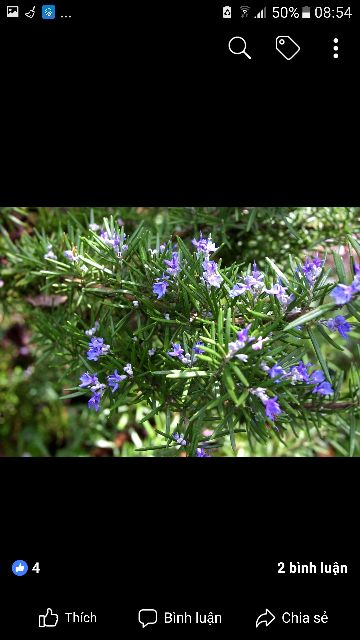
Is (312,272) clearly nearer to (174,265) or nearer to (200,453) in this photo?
(174,265)

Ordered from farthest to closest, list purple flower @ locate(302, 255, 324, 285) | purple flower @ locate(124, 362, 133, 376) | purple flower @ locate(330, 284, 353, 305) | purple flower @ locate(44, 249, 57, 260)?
purple flower @ locate(44, 249, 57, 260), purple flower @ locate(124, 362, 133, 376), purple flower @ locate(302, 255, 324, 285), purple flower @ locate(330, 284, 353, 305)
